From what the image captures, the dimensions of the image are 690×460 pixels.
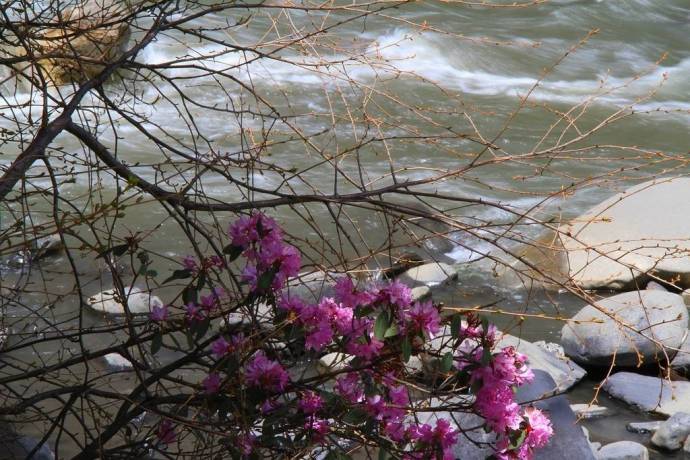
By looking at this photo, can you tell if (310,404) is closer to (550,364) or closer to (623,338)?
(550,364)

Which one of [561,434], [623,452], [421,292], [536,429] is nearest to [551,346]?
[421,292]

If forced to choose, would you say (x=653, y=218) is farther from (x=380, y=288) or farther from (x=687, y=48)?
(x=687, y=48)

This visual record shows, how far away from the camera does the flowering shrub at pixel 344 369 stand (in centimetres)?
189

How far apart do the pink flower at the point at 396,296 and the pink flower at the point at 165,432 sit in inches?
21.3

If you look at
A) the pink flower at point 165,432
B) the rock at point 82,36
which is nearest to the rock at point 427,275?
the rock at point 82,36

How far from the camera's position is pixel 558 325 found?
5.03 m

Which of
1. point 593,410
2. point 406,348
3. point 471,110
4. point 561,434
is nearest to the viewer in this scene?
point 406,348

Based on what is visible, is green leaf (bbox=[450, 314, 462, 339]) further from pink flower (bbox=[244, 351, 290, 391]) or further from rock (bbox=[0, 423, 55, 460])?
rock (bbox=[0, 423, 55, 460])

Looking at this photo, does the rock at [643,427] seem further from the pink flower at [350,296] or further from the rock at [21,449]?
the pink flower at [350,296]


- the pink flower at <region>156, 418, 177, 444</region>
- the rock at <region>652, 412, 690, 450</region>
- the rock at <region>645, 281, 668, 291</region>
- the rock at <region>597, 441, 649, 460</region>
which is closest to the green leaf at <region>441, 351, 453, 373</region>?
the pink flower at <region>156, 418, 177, 444</region>

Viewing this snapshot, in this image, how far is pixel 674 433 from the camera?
12.1ft

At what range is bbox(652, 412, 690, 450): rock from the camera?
145 inches

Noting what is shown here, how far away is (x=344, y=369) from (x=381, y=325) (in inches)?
5.2

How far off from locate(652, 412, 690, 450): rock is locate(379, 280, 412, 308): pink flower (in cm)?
216
